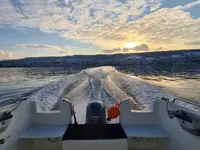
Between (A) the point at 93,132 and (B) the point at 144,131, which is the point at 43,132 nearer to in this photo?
(A) the point at 93,132

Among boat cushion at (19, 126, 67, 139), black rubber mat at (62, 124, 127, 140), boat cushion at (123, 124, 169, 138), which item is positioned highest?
black rubber mat at (62, 124, 127, 140)

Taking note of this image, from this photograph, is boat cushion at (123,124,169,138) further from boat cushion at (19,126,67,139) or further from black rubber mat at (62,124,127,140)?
boat cushion at (19,126,67,139)

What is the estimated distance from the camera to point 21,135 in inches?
103

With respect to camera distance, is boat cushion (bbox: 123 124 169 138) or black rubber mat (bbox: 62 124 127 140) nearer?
black rubber mat (bbox: 62 124 127 140)

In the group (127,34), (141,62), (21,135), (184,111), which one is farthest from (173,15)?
(141,62)

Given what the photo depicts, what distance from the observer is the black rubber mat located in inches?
91.5

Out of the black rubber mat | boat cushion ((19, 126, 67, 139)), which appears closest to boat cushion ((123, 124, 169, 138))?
the black rubber mat

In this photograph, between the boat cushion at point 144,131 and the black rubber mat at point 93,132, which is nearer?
the black rubber mat at point 93,132

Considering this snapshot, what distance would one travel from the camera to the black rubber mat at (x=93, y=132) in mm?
2324

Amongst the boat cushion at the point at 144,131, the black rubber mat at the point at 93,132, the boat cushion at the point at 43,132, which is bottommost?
the boat cushion at the point at 144,131

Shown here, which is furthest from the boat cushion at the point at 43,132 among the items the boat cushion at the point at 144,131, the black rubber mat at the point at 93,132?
the boat cushion at the point at 144,131

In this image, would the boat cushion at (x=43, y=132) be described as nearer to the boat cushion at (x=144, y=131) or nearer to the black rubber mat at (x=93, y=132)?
the black rubber mat at (x=93, y=132)

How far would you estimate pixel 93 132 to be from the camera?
97.7 inches

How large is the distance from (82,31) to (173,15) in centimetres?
624
